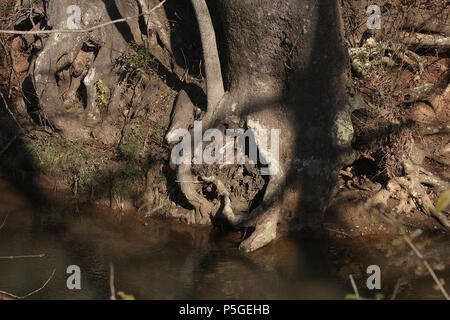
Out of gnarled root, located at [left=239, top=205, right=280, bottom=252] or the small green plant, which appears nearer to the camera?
gnarled root, located at [left=239, top=205, right=280, bottom=252]

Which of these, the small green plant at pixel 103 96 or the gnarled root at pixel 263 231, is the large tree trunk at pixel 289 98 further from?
the small green plant at pixel 103 96

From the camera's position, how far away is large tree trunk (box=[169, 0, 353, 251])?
17.9 feet

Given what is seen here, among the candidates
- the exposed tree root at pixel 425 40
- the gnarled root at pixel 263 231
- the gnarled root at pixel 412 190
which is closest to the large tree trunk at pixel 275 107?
the gnarled root at pixel 263 231

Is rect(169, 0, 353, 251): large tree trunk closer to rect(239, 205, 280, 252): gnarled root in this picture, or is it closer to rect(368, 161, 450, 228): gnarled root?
rect(239, 205, 280, 252): gnarled root

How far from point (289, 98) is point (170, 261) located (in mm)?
2320

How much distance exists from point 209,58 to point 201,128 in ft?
2.85

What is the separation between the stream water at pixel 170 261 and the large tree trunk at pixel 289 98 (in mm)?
405

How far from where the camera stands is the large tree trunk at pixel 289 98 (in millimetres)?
5461

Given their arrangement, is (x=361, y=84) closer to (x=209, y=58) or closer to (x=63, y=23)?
(x=209, y=58)

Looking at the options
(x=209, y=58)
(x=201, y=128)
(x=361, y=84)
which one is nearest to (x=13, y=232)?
(x=201, y=128)

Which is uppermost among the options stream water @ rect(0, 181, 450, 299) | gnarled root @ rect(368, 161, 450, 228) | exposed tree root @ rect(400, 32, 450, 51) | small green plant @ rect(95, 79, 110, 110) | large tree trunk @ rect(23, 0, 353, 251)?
exposed tree root @ rect(400, 32, 450, 51)

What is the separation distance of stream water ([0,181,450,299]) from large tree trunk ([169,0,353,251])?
0.40 meters

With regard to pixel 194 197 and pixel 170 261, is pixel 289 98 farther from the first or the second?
pixel 170 261

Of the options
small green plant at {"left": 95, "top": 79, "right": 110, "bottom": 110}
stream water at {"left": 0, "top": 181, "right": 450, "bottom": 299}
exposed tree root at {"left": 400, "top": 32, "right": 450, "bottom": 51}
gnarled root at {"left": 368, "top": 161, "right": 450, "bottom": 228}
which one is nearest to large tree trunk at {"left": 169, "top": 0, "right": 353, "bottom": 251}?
stream water at {"left": 0, "top": 181, "right": 450, "bottom": 299}
